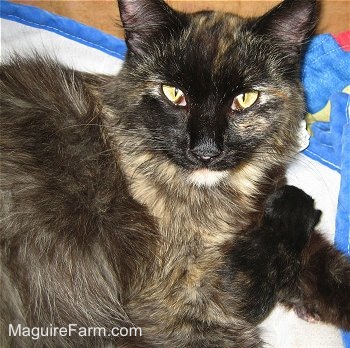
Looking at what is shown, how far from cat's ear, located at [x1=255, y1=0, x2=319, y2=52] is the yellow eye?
0.81ft

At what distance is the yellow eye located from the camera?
2.03 meters

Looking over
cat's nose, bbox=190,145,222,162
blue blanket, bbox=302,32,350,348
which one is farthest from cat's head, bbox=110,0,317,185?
blue blanket, bbox=302,32,350,348

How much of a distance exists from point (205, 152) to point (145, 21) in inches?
22.6

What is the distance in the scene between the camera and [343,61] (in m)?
2.74

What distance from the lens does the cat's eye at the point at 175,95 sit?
2045mm

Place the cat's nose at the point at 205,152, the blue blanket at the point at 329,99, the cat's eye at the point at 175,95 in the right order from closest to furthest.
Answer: the cat's nose at the point at 205,152 → the cat's eye at the point at 175,95 → the blue blanket at the point at 329,99

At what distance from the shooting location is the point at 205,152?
194cm

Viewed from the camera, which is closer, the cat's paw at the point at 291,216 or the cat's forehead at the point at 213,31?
the cat's forehead at the point at 213,31

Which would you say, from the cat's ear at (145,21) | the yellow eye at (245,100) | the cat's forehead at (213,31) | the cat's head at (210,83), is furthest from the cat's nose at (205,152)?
the cat's ear at (145,21)

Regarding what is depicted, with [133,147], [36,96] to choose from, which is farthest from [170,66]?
[36,96]

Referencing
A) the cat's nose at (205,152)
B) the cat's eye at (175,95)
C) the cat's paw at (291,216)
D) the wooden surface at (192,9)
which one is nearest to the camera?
the cat's nose at (205,152)

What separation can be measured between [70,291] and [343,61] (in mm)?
1703

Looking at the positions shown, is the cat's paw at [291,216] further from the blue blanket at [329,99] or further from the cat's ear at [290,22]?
the cat's ear at [290,22]

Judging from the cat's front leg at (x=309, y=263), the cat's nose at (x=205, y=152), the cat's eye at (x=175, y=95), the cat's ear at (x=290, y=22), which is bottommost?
the cat's front leg at (x=309, y=263)
